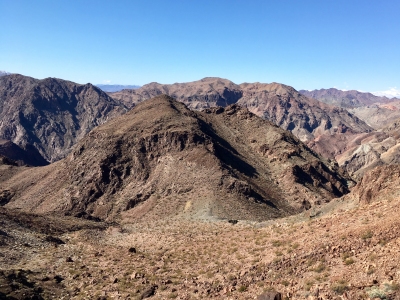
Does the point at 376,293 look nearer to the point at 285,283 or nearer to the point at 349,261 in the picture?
the point at 349,261

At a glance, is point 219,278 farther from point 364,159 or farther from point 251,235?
point 364,159

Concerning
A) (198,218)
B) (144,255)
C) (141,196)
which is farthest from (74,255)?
(141,196)

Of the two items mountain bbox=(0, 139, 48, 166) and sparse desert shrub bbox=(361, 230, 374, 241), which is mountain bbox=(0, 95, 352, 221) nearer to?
sparse desert shrub bbox=(361, 230, 374, 241)

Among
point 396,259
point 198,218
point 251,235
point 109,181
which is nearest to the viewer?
point 396,259

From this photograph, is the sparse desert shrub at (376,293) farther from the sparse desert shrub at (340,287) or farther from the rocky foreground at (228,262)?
the sparse desert shrub at (340,287)

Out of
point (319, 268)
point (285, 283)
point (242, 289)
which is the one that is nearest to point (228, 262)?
point (242, 289)

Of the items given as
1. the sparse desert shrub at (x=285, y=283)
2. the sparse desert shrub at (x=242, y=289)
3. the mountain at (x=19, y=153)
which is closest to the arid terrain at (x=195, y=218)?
the sparse desert shrub at (x=242, y=289)
